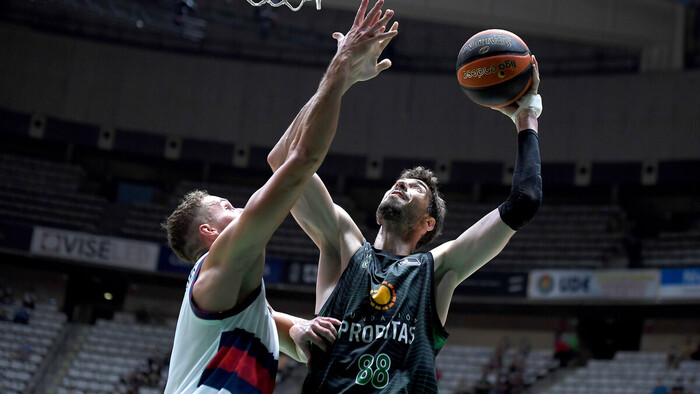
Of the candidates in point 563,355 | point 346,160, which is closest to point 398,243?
point 563,355

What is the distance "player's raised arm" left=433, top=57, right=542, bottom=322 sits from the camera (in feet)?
10.0

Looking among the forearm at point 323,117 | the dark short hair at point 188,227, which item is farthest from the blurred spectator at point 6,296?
the forearm at point 323,117

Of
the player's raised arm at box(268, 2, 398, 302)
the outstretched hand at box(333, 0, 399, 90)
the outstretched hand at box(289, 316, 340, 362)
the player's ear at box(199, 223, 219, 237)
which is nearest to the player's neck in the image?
the player's raised arm at box(268, 2, 398, 302)

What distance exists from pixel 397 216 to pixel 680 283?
15708mm

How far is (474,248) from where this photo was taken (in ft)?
10.3

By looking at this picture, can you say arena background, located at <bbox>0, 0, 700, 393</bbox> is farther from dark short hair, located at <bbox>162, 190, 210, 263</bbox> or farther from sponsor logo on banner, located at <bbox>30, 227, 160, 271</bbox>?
dark short hair, located at <bbox>162, 190, 210, 263</bbox>

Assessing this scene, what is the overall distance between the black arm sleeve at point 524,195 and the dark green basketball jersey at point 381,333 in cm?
39

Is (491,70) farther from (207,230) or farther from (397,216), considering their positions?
(207,230)

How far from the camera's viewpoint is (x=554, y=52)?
23.1 m

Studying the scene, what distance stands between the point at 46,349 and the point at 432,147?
12.2 m

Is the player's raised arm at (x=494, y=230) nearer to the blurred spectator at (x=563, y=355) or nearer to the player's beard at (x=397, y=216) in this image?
the player's beard at (x=397, y=216)

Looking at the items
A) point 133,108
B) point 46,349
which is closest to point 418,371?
point 46,349

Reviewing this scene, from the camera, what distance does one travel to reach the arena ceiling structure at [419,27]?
19.1m

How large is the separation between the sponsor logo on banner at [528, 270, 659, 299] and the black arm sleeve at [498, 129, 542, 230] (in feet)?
51.7
